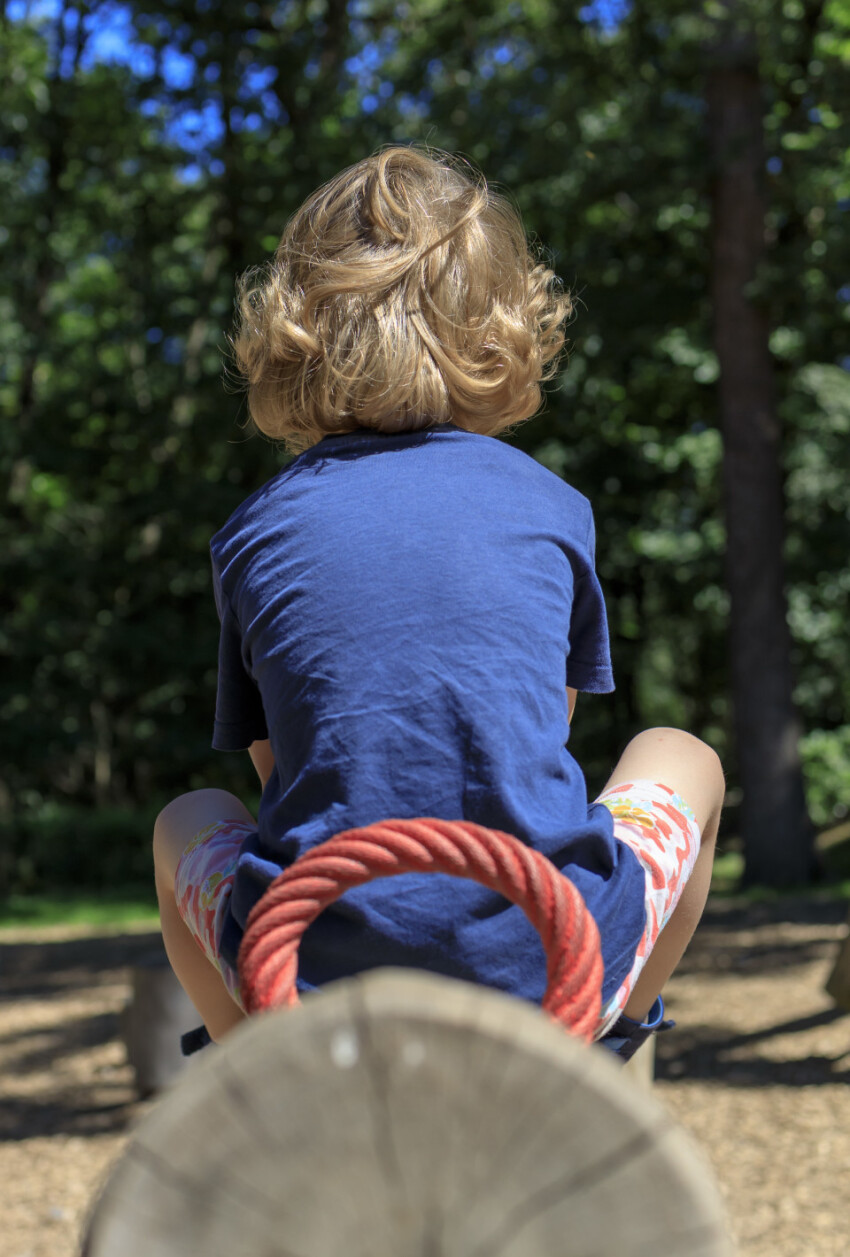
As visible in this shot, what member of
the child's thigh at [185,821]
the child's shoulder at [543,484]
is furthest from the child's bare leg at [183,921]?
the child's shoulder at [543,484]

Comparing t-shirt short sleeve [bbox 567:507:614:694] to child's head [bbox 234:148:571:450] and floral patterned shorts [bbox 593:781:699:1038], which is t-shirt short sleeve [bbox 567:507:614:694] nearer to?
floral patterned shorts [bbox 593:781:699:1038]

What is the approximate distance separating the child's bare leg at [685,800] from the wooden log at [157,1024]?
3.68 m

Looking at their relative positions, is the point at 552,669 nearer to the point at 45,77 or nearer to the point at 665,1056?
the point at 665,1056

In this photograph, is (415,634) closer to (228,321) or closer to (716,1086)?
(716,1086)

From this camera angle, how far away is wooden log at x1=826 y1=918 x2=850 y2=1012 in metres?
4.52

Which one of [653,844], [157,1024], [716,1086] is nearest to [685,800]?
[653,844]

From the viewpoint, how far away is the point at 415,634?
1375 millimetres

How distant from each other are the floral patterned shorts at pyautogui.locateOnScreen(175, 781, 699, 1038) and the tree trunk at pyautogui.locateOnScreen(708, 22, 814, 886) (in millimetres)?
9363

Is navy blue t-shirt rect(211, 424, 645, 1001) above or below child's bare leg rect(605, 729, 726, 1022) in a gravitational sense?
above

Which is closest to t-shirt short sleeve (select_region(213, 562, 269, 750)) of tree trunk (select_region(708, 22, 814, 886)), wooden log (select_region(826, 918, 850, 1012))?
wooden log (select_region(826, 918, 850, 1012))

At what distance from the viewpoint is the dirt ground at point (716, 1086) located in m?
3.77

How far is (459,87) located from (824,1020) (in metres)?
8.51

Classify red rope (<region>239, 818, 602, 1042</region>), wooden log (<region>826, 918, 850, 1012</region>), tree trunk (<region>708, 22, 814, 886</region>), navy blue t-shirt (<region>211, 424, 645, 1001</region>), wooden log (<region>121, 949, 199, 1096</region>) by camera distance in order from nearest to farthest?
1. red rope (<region>239, 818, 602, 1042</region>)
2. navy blue t-shirt (<region>211, 424, 645, 1001</region>)
3. wooden log (<region>826, 918, 850, 1012</region>)
4. wooden log (<region>121, 949, 199, 1096</region>)
5. tree trunk (<region>708, 22, 814, 886</region>)

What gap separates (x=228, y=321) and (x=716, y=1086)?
11643mm
